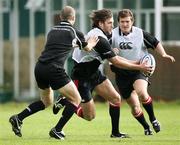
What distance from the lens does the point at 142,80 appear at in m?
15.8

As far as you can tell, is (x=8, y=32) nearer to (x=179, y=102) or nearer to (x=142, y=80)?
(x=179, y=102)

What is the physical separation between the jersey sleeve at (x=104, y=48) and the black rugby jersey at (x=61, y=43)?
34 centimetres

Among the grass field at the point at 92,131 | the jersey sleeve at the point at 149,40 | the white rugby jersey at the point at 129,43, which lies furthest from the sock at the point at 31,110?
the jersey sleeve at the point at 149,40

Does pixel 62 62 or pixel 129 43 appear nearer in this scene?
pixel 62 62

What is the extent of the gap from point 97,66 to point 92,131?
79.4 inches

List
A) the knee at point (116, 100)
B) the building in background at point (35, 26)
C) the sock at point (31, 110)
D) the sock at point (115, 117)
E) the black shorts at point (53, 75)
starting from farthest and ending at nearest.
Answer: the building in background at point (35, 26)
the knee at point (116, 100)
the sock at point (115, 117)
the sock at point (31, 110)
the black shorts at point (53, 75)

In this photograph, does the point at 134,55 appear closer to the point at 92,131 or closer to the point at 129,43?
the point at 129,43

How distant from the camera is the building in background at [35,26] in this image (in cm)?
3244

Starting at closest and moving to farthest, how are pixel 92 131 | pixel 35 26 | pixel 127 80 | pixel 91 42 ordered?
pixel 91 42, pixel 127 80, pixel 92 131, pixel 35 26

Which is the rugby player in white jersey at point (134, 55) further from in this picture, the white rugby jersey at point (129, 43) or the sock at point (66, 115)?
the sock at point (66, 115)

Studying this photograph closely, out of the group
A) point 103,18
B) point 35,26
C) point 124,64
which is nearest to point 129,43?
point 124,64

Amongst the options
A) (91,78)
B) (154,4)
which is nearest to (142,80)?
(91,78)

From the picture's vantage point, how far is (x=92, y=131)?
17.1 meters

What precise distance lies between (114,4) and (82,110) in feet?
57.4
